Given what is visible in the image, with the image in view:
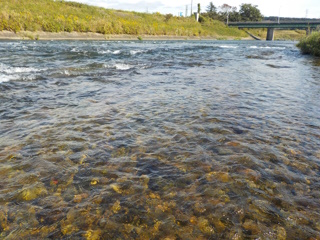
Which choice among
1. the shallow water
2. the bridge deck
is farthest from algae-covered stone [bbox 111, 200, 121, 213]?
the bridge deck

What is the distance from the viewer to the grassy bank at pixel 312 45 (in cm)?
1901

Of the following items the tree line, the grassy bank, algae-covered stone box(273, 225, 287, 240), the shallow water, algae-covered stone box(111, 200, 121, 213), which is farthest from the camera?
the tree line

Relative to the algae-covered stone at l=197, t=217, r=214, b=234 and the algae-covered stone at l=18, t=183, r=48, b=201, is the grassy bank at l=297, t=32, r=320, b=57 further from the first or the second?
the algae-covered stone at l=18, t=183, r=48, b=201

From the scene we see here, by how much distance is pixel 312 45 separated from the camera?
65.2 feet

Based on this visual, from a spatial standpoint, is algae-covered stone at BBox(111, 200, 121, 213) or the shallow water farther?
algae-covered stone at BBox(111, 200, 121, 213)

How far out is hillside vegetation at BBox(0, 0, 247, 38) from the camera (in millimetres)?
35769

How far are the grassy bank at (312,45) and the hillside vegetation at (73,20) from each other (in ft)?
119

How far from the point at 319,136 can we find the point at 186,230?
11.5ft

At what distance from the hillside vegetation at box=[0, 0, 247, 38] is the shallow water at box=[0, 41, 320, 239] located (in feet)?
118

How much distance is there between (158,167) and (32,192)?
1622 millimetres

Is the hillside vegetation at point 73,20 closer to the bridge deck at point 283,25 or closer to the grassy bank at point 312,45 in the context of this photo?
the bridge deck at point 283,25

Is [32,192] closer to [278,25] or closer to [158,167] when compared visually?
[158,167]

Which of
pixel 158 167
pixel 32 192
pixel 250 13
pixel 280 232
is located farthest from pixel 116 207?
pixel 250 13

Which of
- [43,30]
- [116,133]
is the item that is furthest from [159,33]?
[116,133]
